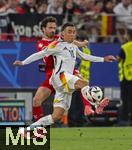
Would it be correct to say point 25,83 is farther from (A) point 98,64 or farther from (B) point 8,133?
(B) point 8,133

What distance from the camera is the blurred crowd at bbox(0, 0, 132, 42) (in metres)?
21.1

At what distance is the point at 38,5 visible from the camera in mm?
21328

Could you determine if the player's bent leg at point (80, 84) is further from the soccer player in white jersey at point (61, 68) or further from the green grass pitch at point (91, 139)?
the green grass pitch at point (91, 139)

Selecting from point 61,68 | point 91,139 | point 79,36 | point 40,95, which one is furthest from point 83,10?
point 61,68

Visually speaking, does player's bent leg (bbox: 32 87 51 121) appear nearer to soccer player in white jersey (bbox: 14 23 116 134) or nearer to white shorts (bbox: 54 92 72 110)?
soccer player in white jersey (bbox: 14 23 116 134)

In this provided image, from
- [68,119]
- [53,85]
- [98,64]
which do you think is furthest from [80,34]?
[53,85]

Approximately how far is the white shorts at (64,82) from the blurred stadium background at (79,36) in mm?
4697

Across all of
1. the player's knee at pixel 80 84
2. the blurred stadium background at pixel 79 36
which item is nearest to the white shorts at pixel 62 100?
the player's knee at pixel 80 84

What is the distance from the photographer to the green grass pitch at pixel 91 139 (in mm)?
13312

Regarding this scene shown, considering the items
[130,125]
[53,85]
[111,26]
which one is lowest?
[130,125]

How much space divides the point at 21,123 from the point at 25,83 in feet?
9.76

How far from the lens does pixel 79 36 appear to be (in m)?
20.1

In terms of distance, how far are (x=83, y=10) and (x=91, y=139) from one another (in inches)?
309

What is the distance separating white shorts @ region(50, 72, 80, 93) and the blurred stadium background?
4697 millimetres
